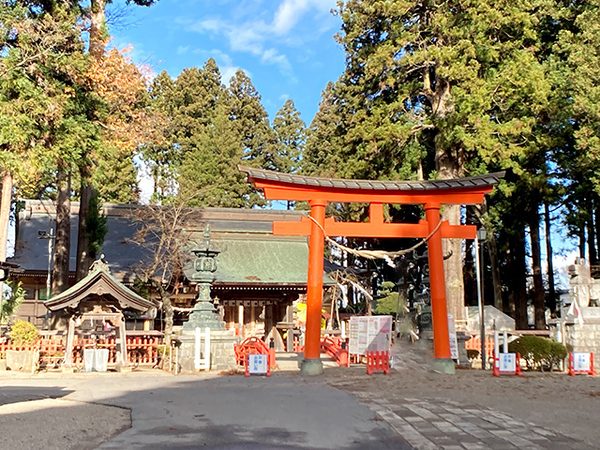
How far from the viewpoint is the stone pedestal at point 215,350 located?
12.9 m

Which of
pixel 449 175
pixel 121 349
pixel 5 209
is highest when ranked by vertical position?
pixel 449 175

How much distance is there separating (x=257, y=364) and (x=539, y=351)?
714cm

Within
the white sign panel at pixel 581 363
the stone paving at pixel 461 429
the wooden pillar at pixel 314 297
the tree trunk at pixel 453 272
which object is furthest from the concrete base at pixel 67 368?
the tree trunk at pixel 453 272

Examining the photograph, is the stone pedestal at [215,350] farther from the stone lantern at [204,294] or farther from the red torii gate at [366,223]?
the red torii gate at [366,223]

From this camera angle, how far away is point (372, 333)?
45.6 feet

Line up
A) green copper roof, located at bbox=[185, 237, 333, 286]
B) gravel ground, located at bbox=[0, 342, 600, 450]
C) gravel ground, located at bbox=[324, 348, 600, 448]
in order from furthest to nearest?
green copper roof, located at bbox=[185, 237, 333, 286] → gravel ground, located at bbox=[324, 348, 600, 448] → gravel ground, located at bbox=[0, 342, 600, 450]

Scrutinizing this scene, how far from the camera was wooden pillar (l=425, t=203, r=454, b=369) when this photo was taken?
12766 mm

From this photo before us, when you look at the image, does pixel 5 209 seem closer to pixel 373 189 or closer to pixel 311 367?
pixel 311 367

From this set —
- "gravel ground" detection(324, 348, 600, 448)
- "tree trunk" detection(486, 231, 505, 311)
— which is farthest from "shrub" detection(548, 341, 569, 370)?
"tree trunk" detection(486, 231, 505, 311)

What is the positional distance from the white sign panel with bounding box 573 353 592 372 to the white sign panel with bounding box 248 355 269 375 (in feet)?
24.2

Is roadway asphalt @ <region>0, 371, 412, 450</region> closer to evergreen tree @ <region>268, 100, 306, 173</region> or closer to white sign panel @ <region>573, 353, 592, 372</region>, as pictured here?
white sign panel @ <region>573, 353, 592, 372</region>

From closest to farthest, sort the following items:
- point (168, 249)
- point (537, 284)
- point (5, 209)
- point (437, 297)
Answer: point (437, 297) < point (5, 209) < point (168, 249) < point (537, 284)

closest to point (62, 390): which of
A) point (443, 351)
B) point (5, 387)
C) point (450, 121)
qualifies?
point (5, 387)

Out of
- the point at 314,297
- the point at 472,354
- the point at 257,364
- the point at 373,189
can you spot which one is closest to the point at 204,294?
the point at 257,364
